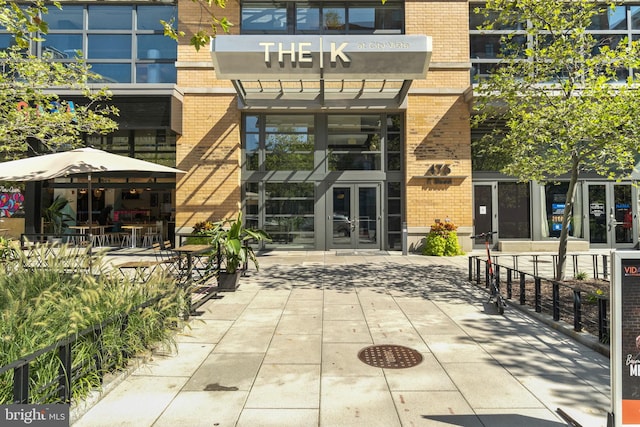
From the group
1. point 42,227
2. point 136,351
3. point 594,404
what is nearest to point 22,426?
point 136,351

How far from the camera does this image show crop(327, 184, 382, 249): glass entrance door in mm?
15242

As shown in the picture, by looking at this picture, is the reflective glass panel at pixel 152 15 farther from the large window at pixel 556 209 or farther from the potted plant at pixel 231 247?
the large window at pixel 556 209

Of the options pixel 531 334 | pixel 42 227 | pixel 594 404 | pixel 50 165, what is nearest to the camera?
pixel 594 404

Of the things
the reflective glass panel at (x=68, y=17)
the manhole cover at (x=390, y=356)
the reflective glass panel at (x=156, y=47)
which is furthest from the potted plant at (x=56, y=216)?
the manhole cover at (x=390, y=356)

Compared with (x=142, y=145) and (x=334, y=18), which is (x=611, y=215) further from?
(x=142, y=145)

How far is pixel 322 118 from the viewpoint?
603 inches

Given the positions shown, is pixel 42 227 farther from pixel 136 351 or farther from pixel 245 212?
pixel 136 351

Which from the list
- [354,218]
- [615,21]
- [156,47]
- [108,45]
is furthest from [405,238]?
[108,45]

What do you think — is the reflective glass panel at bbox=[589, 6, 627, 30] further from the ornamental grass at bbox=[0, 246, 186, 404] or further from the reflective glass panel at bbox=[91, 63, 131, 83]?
the ornamental grass at bbox=[0, 246, 186, 404]

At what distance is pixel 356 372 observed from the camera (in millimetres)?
4113

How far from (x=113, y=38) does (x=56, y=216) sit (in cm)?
787

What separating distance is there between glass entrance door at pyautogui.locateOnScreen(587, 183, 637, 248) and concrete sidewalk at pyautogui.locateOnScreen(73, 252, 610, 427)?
38.5 ft

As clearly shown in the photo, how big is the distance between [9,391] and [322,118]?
13.6 metres

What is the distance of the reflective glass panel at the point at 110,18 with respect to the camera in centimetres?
1501
